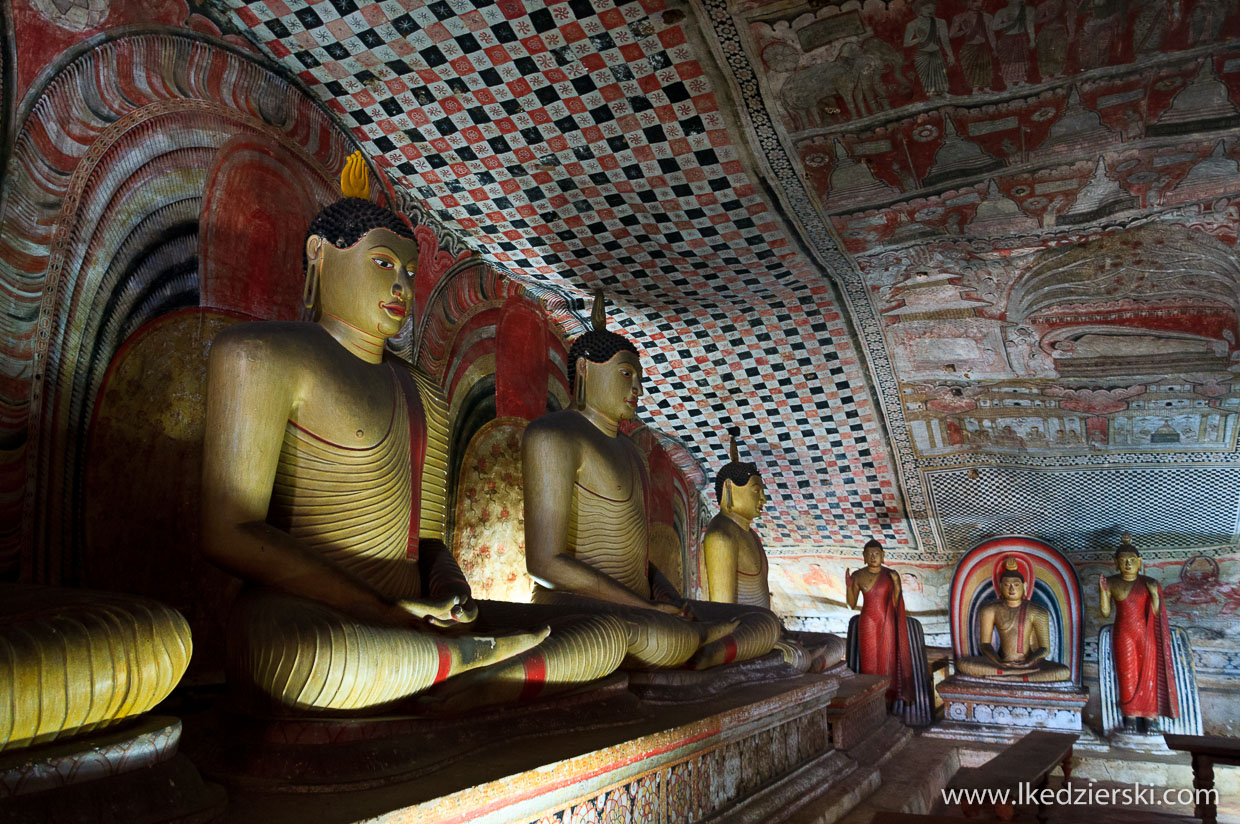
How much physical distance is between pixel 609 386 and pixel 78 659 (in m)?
3.29

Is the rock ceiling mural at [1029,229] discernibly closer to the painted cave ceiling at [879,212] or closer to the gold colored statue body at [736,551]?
the painted cave ceiling at [879,212]

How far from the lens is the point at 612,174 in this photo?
529 cm

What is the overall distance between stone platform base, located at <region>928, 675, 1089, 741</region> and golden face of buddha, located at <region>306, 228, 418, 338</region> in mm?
5533

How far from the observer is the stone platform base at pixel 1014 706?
22.6ft

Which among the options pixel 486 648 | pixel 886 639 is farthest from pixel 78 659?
pixel 886 639

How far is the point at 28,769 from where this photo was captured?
1.48 meters

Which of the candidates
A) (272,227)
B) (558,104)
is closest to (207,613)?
(272,227)

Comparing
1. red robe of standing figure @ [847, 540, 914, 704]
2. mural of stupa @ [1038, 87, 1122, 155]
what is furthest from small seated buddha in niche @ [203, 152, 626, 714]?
red robe of standing figure @ [847, 540, 914, 704]

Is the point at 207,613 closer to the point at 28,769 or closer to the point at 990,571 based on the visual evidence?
the point at 28,769

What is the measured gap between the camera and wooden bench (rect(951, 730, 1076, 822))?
3244mm

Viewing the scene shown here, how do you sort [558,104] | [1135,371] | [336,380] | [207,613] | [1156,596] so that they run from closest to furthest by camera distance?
[336,380] → [207,613] → [558,104] → [1135,371] → [1156,596]

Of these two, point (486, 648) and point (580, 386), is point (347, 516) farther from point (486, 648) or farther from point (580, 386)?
point (580, 386)

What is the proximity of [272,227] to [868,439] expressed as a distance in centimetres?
542

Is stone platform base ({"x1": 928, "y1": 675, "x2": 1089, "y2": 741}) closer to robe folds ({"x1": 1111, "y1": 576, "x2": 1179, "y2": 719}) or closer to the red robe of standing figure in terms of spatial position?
the red robe of standing figure
